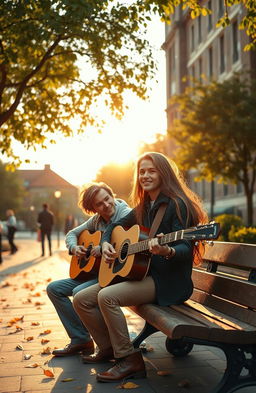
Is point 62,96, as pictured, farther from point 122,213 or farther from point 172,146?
point 172,146

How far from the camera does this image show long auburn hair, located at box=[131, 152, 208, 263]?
161 inches

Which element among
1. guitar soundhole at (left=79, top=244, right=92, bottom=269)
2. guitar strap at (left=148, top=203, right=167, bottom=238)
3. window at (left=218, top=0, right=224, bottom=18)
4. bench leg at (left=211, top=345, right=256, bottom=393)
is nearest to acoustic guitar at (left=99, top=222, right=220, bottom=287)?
guitar strap at (left=148, top=203, right=167, bottom=238)

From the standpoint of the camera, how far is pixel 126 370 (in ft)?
13.5

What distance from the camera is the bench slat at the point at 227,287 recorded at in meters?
3.61

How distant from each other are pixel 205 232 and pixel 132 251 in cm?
93

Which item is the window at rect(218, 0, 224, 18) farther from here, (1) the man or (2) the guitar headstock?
(2) the guitar headstock

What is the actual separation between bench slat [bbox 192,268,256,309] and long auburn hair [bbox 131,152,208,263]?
242mm

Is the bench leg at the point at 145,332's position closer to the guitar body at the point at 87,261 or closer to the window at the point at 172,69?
the guitar body at the point at 87,261

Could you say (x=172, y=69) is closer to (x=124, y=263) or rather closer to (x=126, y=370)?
(x=124, y=263)

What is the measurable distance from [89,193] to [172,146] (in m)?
45.4

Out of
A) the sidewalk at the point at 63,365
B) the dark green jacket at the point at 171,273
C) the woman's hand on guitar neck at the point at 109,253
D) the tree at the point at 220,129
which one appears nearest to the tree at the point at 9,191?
the tree at the point at 220,129

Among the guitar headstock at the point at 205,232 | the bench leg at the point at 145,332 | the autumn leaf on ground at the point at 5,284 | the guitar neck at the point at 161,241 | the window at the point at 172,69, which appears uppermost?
the window at the point at 172,69

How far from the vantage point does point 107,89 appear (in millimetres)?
13219

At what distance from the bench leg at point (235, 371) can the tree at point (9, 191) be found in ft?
197
